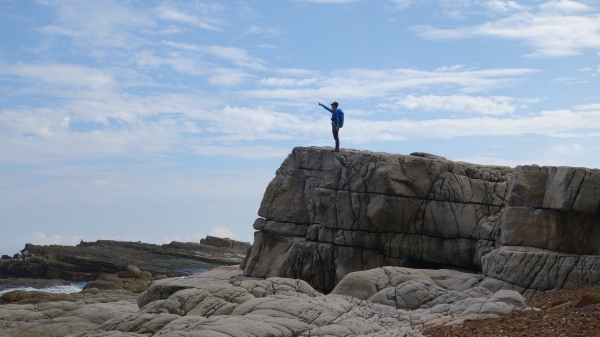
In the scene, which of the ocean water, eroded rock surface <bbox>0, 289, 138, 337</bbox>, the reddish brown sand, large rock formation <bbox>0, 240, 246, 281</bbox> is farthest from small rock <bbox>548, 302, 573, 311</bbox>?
large rock formation <bbox>0, 240, 246, 281</bbox>

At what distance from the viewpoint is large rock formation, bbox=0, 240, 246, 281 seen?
170 feet

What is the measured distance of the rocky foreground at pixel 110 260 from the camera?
170 feet

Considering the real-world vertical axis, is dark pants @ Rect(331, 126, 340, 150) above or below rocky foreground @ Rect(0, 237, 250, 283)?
above

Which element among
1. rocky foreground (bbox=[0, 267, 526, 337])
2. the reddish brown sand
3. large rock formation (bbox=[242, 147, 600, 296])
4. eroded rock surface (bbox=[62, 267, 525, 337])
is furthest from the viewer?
large rock formation (bbox=[242, 147, 600, 296])

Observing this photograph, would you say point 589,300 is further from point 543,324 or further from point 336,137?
point 336,137

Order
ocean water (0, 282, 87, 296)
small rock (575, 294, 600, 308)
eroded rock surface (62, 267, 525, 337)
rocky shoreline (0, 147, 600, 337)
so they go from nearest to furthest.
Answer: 1. eroded rock surface (62, 267, 525, 337)
2. small rock (575, 294, 600, 308)
3. rocky shoreline (0, 147, 600, 337)
4. ocean water (0, 282, 87, 296)

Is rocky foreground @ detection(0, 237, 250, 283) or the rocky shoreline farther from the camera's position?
rocky foreground @ detection(0, 237, 250, 283)

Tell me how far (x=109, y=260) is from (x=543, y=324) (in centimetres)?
4409

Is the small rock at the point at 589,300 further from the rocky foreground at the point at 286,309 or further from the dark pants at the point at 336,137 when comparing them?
the dark pants at the point at 336,137

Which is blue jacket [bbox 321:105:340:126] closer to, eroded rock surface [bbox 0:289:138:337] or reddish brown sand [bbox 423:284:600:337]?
eroded rock surface [bbox 0:289:138:337]

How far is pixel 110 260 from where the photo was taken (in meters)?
53.9

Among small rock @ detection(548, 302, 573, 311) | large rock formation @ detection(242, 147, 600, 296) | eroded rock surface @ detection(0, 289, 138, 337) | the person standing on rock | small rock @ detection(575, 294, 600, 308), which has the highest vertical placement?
the person standing on rock

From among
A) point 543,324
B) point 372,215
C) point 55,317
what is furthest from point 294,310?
point 372,215

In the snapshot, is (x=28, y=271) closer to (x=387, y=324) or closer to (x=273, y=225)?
(x=273, y=225)
